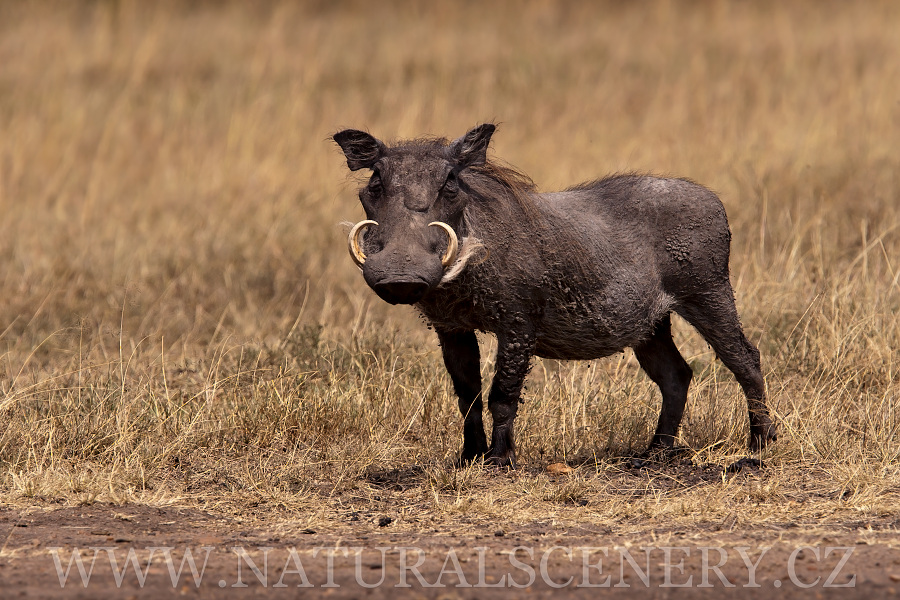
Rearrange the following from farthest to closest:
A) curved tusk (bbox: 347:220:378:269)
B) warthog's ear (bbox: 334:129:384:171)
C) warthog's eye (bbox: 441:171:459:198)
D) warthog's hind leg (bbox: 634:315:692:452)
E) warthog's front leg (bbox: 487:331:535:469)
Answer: warthog's hind leg (bbox: 634:315:692:452) → warthog's front leg (bbox: 487:331:535:469) → warthog's ear (bbox: 334:129:384:171) → warthog's eye (bbox: 441:171:459:198) → curved tusk (bbox: 347:220:378:269)

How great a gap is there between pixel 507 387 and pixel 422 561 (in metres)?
1.50

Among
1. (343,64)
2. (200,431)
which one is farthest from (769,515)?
(343,64)

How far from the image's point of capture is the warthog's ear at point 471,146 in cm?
479

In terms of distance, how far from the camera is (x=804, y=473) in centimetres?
498

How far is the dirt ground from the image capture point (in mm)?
3246

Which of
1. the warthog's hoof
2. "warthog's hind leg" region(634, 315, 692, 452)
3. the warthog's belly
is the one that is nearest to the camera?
the warthog's belly

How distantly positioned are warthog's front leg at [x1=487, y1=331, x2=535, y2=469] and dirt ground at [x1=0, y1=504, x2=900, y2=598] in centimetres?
88

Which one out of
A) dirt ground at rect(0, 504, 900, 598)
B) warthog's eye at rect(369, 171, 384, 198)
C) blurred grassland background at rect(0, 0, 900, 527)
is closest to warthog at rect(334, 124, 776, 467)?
warthog's eye at rect(369, 171, 384, 198)

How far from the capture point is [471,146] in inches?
190

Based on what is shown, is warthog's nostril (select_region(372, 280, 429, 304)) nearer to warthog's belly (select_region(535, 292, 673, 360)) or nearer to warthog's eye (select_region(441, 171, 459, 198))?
warthog's eye (select_region(441, 171, 459, 198))

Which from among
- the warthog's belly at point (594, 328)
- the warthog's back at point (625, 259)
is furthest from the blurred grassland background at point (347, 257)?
the warthog's back at point (625, 259)

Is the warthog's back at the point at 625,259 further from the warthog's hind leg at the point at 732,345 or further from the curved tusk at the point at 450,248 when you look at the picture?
the curved tusk at the point at 450,248

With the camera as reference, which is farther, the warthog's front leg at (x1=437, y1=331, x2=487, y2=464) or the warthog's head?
the warthog's front leg at (x1=437, y1=331, x2=487, y2=464)

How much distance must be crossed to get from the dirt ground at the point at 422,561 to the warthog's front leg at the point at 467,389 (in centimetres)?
97
